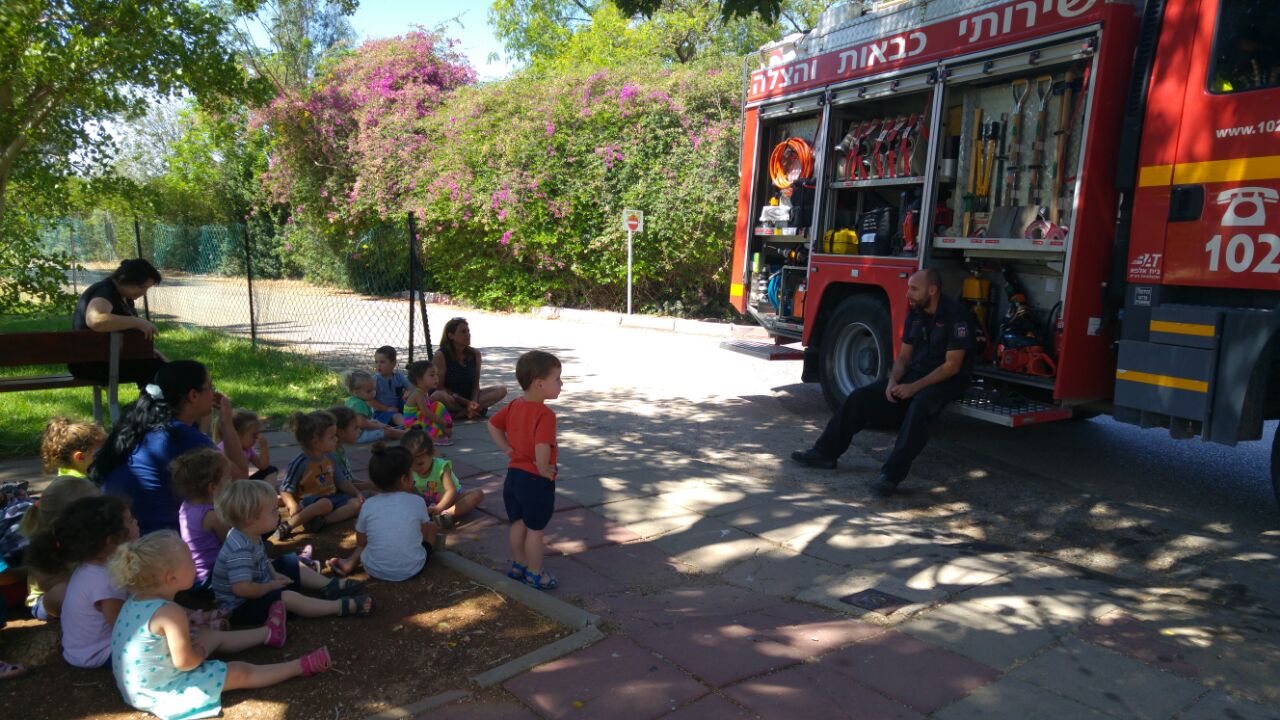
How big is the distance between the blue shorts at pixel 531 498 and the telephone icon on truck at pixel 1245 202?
13.4 feet

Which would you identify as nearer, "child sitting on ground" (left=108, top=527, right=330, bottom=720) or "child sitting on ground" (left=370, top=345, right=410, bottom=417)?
"child sitting on ground" (left=108, top=527, right=330, bottom=720)

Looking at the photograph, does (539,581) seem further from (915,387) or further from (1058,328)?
(1058,328)

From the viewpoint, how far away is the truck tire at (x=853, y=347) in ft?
24.7

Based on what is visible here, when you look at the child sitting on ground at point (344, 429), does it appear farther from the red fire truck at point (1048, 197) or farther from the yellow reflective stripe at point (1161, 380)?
the yellow reflective stripe at point (1161, 380)

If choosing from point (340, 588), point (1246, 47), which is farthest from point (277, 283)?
point (1246, 47)

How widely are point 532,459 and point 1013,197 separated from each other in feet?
14.8

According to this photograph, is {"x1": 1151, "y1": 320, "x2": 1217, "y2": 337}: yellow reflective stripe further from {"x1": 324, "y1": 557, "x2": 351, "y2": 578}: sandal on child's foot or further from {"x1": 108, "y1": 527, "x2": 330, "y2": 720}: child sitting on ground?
{"x1": 108, "y1": 527, "x2": 330, "y2": 720}: child sitting on ground

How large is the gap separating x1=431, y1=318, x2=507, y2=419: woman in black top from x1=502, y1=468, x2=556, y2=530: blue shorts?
364 centimetres

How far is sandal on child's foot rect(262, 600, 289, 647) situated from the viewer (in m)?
3.38

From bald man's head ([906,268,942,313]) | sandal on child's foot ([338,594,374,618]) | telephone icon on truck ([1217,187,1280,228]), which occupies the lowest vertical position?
sandal on child's foot ([338,594,374,618])

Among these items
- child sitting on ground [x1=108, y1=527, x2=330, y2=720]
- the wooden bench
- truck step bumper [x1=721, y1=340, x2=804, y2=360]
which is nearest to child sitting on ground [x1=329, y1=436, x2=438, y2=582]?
child sitting on ground [x1=108, y1=527, x2=330, y2=720]

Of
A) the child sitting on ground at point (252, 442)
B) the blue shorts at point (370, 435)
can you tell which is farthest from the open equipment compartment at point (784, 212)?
the child sitting on ground at point (252, 442)

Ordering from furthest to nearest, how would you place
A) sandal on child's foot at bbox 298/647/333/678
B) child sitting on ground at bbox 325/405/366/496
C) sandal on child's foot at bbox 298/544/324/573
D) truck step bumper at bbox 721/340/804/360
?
truck step bumper at bbox 721/340/804/360, child sitting on ground at bbox 325/405/366/496, sandal on child's foot at bbox 298/544/324/573, sandal on child's foot at bbox 298/647/333/678

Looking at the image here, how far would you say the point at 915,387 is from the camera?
19.7 feet
